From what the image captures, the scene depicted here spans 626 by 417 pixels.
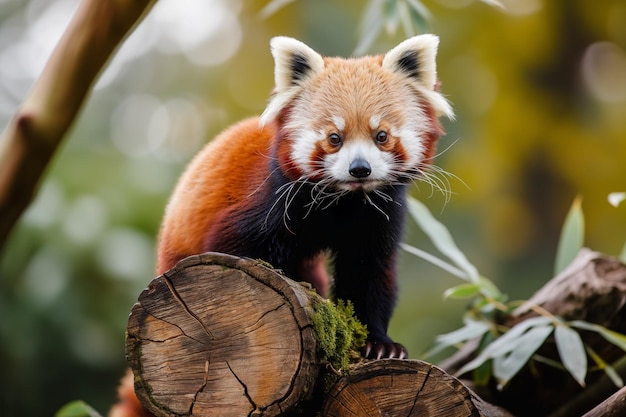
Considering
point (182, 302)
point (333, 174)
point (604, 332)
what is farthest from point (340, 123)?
point (604, 332)

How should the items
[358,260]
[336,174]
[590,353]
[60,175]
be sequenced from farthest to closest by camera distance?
[60,175], [590,353], [358,260], [336,174]

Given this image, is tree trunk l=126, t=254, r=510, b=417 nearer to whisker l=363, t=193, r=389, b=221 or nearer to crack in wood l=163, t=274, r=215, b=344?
crack in wood l=163, t=274, r=215, b=344

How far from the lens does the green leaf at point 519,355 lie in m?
2.76

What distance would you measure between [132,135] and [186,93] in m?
1.04

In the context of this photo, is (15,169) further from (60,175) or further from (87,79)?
(60,175)

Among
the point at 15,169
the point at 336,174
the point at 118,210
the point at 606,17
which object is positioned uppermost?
the point at 606,17

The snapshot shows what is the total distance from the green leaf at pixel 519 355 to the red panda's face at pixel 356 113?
3.26 ft

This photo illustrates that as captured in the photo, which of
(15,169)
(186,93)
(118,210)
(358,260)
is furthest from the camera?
(186,93)

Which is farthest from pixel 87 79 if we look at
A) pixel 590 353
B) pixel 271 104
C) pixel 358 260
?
pixel 590 353

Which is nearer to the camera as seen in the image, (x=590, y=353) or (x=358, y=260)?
(x=358, y=260)

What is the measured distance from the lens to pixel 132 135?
7.29m

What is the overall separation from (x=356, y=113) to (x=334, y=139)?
100 millimetres

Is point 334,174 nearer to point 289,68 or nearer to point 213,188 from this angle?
point 289,68

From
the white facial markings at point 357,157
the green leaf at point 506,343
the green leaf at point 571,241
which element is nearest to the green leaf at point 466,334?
the green leaf at point 506,343
